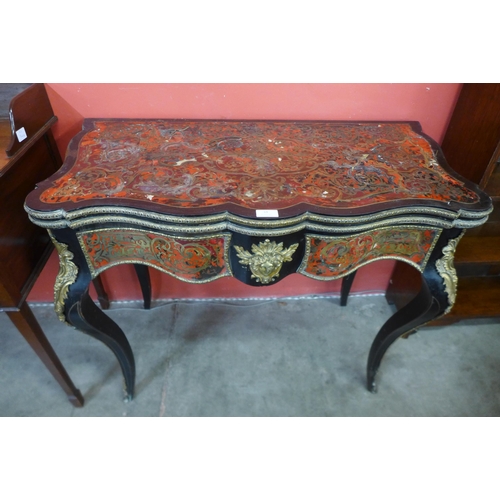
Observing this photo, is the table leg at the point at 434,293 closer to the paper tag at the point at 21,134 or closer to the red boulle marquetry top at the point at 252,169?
the red boulle marquetry top at the point at 252,169

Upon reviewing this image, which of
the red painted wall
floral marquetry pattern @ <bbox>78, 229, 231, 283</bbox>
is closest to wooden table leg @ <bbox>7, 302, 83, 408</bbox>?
floral marquetry pattern @ <bbox>78, 229, 231, 283</bbox>

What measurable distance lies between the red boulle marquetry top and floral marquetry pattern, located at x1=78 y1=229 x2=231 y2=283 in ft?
0.28

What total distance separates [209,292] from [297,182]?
2.87 ft

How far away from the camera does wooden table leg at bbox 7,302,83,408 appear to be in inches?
38.2

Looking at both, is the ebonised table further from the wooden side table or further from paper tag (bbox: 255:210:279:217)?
the wooden side table

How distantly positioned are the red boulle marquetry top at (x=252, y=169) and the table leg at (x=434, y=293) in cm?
12

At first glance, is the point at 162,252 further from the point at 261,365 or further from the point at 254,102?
the point at 261,365

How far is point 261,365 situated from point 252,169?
2.69ft

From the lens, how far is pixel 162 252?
875 millimetres

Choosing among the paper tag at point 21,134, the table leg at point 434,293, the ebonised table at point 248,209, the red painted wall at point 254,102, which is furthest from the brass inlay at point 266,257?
the paper tag at point 21,134

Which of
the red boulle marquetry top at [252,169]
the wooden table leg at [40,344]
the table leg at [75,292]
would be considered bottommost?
the wooden table leg at [40,344]

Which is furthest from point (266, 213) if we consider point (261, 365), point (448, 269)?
point (261, 365)

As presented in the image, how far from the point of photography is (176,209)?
79 centimetres

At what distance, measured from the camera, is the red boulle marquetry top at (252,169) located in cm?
82
